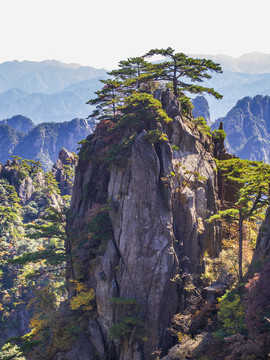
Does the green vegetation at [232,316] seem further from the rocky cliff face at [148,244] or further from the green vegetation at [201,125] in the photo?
the green vegetation at [201,125]

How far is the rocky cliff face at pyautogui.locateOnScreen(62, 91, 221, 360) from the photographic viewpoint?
20250 millimetres

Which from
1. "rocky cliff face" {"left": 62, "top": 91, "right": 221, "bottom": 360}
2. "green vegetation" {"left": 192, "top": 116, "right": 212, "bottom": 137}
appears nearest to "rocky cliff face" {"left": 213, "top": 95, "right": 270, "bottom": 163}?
"green vegetation" {"left": 192, "top": 116, "right": 212, "bottom": 137}

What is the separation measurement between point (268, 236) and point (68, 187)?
2499 inches

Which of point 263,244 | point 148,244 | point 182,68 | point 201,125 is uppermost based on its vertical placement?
point 182,68

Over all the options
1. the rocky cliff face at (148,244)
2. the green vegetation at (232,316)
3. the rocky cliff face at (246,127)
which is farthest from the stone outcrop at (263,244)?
the rocky cliff face at (246,127)

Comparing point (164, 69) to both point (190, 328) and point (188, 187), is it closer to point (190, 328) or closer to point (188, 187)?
point (188, 187)

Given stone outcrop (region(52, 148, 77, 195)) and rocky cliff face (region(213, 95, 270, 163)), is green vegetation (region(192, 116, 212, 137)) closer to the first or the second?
stone outcrop (region(52, 148, 77, 195))

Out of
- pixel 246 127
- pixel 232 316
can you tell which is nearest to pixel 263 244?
pixel 232 316

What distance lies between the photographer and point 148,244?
2131cm

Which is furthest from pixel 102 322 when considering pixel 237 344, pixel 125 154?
pixel 125 154

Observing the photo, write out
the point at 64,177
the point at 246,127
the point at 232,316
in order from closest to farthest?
the point at 232,316 < the point at 64,177 < the point at 246,127

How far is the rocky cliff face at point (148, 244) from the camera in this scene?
20.2 m

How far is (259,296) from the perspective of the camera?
1375 cm

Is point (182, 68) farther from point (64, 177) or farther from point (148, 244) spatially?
point (64, 177)
